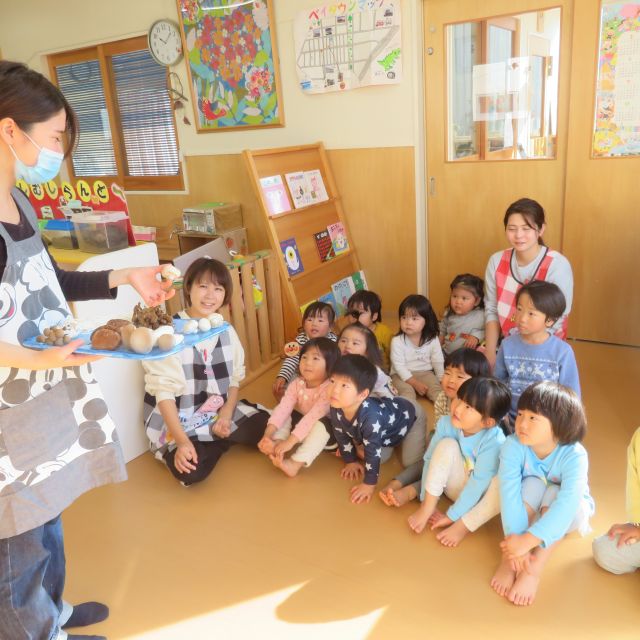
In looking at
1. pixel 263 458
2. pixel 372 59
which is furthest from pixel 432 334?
pixel 372 59

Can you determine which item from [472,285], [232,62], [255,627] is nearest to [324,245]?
[472,285]

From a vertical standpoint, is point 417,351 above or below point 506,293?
below

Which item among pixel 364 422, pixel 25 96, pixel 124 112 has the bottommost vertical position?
pixel 364 422

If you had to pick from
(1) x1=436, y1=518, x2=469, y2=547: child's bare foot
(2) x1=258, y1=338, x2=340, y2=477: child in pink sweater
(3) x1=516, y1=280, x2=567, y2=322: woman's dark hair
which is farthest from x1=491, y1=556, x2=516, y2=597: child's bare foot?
(3) x1=516, y1=280, x2=567, y2=322: woman's dark hair

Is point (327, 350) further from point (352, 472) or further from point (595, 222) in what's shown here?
point (595, 222)

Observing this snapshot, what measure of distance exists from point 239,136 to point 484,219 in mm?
1773

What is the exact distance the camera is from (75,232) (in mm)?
2510

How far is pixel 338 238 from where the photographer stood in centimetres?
372

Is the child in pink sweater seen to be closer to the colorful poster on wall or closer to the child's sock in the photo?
the child's sock

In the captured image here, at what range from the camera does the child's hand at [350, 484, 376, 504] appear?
6.64 feet

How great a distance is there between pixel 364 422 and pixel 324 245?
1.76 metres

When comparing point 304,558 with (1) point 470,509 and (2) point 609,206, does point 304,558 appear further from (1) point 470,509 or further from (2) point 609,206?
(2) point 609,206

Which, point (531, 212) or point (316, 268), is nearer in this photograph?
point (531, 212)

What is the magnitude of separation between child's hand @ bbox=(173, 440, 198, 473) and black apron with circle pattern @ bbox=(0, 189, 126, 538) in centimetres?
76
